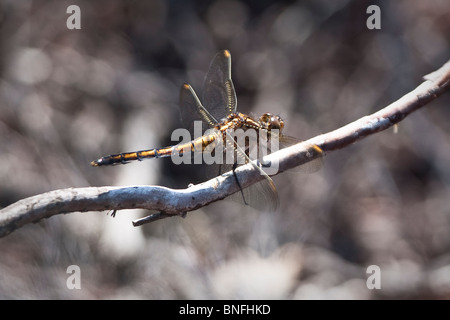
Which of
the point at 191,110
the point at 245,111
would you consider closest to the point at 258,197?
the point at 191,110

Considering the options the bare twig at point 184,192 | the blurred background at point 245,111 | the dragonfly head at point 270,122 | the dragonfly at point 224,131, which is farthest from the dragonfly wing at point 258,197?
the blurred background at point 245,111

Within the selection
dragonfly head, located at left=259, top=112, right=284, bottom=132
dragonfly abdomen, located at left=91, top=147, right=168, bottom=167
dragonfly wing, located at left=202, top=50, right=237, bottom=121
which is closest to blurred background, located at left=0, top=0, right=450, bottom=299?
dragonfly abdomen, located at left=91, top=147, right=168, bottom=167

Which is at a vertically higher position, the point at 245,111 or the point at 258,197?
the point at 245,111

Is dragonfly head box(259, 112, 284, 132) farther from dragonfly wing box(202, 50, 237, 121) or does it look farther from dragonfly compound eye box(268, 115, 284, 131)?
dragonfly wing box(202, 50, 237, 121)

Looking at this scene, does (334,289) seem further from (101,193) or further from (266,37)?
(266,37)

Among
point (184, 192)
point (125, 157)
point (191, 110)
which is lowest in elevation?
point (184, 192)

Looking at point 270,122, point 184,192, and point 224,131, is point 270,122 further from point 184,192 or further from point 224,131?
point 184,192

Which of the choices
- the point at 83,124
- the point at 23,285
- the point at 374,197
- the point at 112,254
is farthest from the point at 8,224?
the point at 374,197
